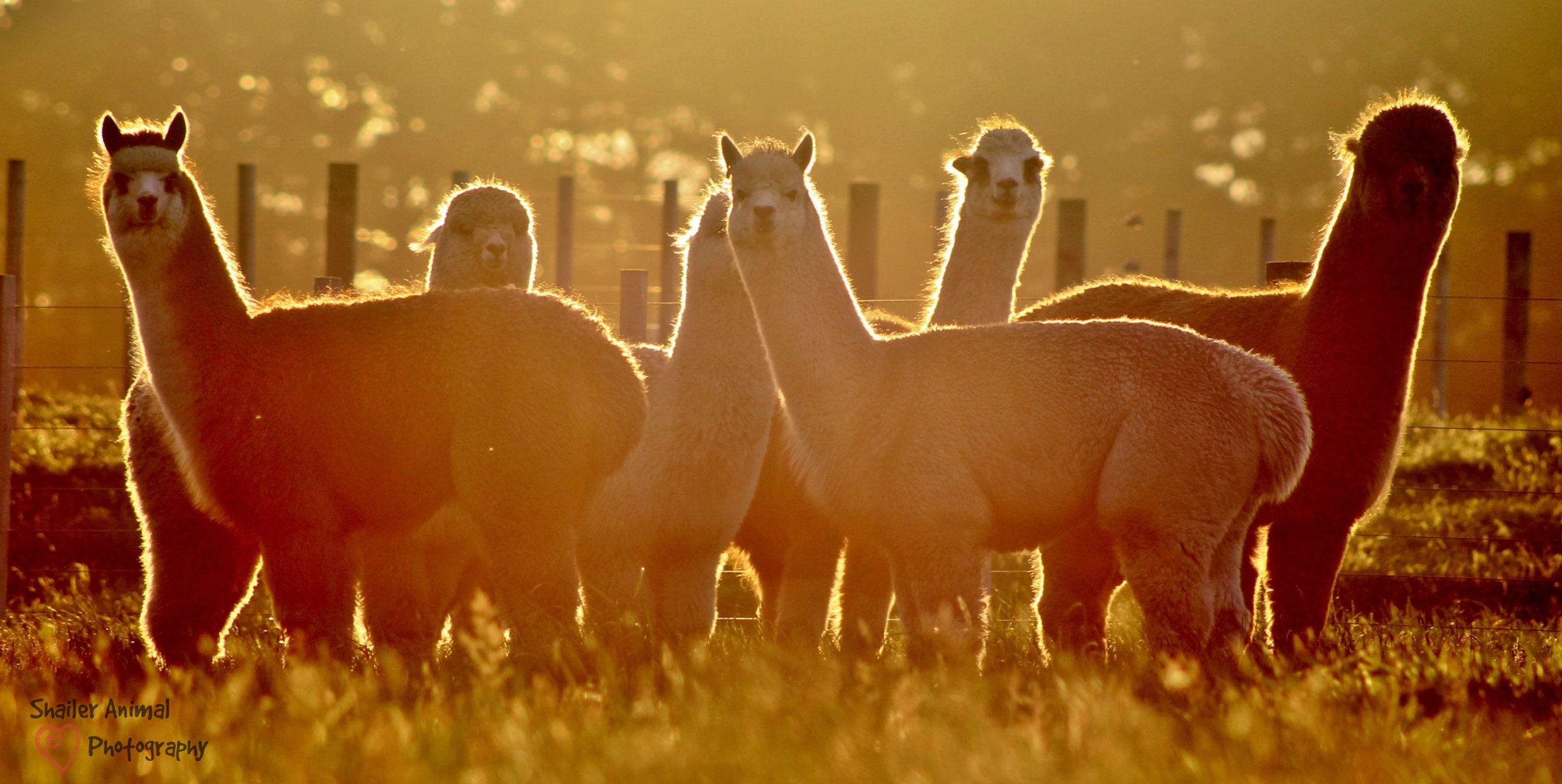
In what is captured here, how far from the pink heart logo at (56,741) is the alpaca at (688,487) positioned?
76.5 inches

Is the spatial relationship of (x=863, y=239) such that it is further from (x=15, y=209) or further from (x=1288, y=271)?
(x=15, y=209)

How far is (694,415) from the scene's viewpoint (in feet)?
16.8

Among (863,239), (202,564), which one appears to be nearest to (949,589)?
(202,564)

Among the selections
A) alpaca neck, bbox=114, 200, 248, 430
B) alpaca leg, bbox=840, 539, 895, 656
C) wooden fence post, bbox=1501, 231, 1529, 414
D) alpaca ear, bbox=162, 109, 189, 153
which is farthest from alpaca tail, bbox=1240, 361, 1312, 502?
wooden fence post, bbox=1501, 231, 1529, 414

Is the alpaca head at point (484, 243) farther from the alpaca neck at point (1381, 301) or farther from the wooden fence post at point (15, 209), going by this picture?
the wooden fence post at point (15, 209)

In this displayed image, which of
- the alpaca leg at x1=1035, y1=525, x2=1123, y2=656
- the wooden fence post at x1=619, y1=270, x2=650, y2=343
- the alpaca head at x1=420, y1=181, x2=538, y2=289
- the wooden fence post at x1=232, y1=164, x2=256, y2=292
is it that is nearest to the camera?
the alpaca leg at x1=1035, y1=525, x2=1123, y2=656

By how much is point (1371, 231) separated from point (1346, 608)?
266 centimetres

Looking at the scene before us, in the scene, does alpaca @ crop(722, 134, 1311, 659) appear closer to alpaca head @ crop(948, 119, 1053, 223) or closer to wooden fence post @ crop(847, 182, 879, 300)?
alpaca head @ crop(948, 119, 1053, 223)

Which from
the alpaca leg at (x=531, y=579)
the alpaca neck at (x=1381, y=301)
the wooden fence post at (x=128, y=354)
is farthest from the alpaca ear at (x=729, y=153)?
the wooden fence post at (x=128, y=354)

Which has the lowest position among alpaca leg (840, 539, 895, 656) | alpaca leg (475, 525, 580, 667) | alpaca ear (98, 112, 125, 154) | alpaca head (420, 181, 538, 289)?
alpaca leg (840, 539, 895, 656)

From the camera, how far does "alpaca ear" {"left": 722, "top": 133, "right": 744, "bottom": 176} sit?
5.08 m

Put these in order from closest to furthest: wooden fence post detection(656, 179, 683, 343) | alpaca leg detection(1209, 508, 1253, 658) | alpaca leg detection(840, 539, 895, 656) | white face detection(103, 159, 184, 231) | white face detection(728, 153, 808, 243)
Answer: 1. alpaca leg detection(1209, 508, 1253, 658)
2. white face detection(103, 159, 184, 231)
3. white face detection(728, 153, 808, 243)
4. alpaca leg detection(840, 539, 895, 656)
5. wooden fence post detection(656, 179, 683, 343)

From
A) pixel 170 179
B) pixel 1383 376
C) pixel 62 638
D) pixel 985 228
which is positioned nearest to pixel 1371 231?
pixel 1383 376

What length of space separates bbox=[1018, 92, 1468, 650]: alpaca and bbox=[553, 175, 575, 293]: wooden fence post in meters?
7.27
